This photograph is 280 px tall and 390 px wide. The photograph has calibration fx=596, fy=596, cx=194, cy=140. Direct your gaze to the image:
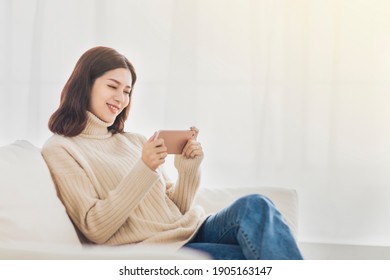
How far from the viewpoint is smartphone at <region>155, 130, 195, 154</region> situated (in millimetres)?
1807

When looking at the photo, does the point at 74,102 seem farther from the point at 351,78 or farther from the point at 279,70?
the point at 351,78

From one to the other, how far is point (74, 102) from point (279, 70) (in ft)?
3.55

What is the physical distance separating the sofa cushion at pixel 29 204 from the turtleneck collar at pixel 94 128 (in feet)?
0.74

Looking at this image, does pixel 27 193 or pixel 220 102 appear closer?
pixel 27 193

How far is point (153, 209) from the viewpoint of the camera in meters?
1.80

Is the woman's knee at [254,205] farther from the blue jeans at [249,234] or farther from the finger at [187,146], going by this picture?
the finger at [187,146]

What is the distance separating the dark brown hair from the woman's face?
2 cm

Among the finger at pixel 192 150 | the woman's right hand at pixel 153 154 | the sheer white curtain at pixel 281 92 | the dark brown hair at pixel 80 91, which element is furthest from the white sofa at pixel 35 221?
the sheer white curtain at pixel 281 92

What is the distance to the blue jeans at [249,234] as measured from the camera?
1.48 m

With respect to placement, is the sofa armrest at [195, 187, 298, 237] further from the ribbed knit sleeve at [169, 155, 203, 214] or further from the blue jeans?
the blue jeans

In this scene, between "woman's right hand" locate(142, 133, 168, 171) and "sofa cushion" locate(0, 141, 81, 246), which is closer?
"sofa cushion" locate(0, 141, 81, 246)

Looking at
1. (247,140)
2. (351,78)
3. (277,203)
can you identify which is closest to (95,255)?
(277,203)

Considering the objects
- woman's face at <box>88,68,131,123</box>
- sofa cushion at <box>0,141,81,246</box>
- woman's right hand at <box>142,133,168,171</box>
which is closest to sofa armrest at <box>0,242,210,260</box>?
sofa cushion at <box>0,141,81,246</box>
